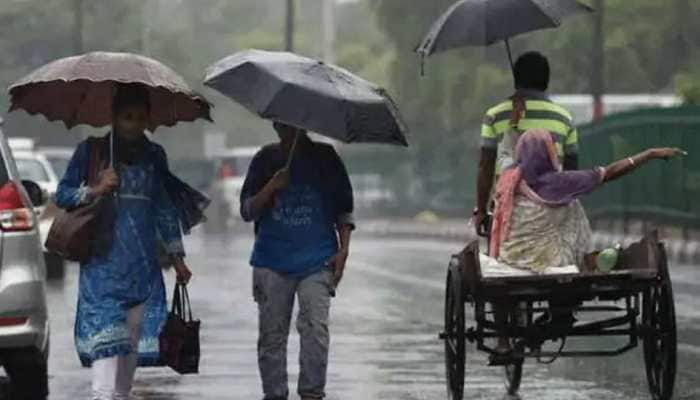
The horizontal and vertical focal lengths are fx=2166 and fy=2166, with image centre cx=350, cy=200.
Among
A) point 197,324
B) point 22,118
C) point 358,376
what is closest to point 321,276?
point 197,324

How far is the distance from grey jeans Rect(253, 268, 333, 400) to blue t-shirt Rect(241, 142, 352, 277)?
7 centimetres

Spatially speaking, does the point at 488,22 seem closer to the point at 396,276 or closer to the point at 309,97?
the point at 309,97

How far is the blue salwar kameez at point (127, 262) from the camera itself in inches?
384

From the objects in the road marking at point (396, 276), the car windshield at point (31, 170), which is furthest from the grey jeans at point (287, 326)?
the car windshield at point (31, 170)

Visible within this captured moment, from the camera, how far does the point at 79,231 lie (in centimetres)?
973

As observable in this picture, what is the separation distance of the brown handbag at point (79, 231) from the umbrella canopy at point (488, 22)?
243cm

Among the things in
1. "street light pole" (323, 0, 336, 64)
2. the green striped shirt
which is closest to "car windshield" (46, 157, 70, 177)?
"street light pole" (323, 0, 336, 64)

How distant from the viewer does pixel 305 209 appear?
10734 mm

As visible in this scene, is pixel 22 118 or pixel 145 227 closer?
pixel 145 227

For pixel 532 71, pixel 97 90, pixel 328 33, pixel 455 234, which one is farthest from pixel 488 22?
pixel 328 33

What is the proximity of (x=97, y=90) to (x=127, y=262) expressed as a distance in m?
1.32

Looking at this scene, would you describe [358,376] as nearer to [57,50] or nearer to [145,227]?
[145,227]

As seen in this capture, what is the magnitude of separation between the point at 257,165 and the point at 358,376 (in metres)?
2.84

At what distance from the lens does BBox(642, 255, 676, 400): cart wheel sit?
1059 cm
